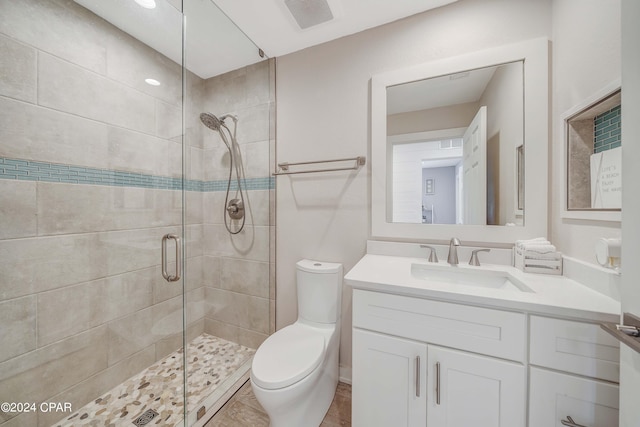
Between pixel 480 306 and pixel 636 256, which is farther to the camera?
pixel 480 306

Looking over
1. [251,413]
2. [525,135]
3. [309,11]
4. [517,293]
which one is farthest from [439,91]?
[251,413]

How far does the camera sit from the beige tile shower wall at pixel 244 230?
5.90 feet

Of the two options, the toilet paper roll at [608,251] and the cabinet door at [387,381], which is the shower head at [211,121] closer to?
the cabinet door at [387,381]

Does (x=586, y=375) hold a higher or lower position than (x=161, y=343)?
higher

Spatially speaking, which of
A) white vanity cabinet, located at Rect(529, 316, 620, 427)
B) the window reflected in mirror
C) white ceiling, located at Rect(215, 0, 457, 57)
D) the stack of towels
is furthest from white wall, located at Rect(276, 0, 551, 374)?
white vanity cabinet, located at Rect(529, 316, 620, 427)

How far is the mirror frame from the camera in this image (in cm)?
114

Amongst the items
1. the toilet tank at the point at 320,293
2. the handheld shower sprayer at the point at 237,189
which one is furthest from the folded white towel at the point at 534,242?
the handheld shower sprayer at the point at 237,189

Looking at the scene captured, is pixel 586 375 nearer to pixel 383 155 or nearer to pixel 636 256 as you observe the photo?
pixel 636 256

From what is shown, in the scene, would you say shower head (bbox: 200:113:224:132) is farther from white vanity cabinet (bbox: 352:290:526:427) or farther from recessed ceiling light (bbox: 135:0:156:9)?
white vanity cabinet (bbox: 352:290:526:427)

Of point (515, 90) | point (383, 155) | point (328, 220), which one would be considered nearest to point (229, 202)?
point (328, 220)

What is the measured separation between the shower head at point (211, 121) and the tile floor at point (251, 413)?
1.89 metres

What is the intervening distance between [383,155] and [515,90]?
0.73 metres

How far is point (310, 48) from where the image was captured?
1.65 meters

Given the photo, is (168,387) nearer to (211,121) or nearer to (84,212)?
(84,212)
